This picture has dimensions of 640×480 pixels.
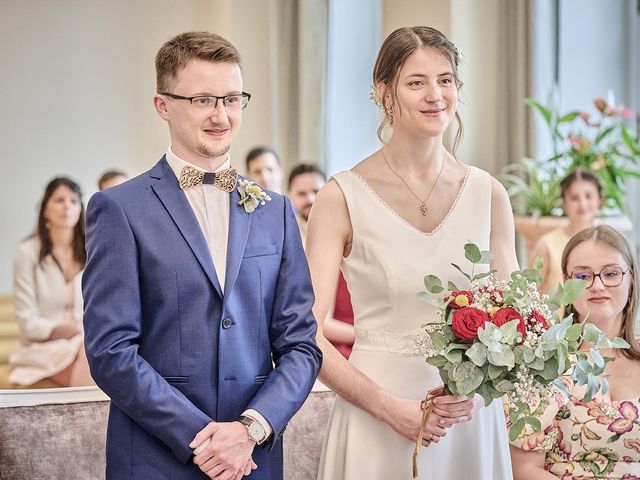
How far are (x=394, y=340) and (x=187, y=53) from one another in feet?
2.75

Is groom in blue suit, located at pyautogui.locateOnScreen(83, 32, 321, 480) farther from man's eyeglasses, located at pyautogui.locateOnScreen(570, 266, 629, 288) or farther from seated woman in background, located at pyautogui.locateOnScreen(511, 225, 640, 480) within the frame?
man's eyeglasses, located at pyautogui.locateOnScreen(570, 266, 629, 288)

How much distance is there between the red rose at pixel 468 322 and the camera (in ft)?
6.96

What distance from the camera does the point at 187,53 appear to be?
216 centimetres

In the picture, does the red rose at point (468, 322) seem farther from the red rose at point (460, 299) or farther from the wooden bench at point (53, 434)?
the wooden bench at point (53, 434)

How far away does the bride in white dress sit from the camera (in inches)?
93.4

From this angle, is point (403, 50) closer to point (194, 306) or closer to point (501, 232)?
point (501, 232)

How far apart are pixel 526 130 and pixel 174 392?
6.12 meters

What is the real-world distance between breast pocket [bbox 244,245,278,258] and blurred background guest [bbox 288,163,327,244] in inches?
143

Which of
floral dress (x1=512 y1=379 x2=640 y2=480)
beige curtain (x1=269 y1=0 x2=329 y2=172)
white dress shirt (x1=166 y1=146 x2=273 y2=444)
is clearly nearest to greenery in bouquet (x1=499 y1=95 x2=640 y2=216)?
beige curtain (x1=269 y1=0 x2=329 y2=172)

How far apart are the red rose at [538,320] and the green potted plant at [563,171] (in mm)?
4792

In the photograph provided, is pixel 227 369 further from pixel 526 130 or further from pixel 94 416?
pixel 526 130

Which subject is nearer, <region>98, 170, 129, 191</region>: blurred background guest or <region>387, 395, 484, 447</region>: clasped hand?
<region>387, 395, 484, 447</region>: clasped hand

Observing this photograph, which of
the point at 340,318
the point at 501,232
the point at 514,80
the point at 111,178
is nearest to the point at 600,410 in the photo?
the point at 501,232

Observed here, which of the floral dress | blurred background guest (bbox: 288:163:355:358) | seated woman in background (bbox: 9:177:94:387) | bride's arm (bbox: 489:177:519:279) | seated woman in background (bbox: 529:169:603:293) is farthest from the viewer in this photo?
seated woman in background (bbox: 529:169:603:293)
